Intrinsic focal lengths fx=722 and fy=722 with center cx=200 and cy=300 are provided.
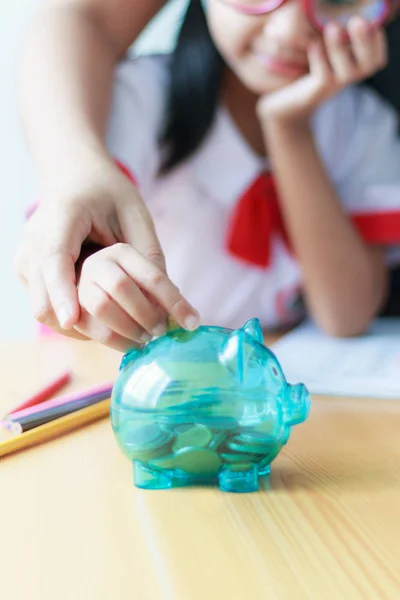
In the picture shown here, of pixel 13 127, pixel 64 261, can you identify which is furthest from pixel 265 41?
pixel 13 127

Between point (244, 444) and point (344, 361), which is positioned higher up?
point (244, 444)

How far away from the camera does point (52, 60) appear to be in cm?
66

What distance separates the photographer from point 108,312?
1.22 feet

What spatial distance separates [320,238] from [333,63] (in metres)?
0.19

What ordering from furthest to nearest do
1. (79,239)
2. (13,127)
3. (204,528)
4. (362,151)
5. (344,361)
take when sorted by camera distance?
(13,127), (362,151), (344,361), (79,239), (204,528)

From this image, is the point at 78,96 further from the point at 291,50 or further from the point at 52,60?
the point at 291,50

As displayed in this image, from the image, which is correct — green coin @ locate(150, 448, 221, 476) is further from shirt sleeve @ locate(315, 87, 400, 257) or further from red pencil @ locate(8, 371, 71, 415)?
shirt sleeve @ locate(315, 87, 400, 257)

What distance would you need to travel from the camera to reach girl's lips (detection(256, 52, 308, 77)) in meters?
0.70

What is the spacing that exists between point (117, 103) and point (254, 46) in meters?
0.16

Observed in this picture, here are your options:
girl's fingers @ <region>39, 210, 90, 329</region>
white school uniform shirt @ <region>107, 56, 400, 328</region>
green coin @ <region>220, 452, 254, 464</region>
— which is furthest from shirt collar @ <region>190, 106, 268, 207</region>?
green coin @ <region>220, 452, 254, 464</region>

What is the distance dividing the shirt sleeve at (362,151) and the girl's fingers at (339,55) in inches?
7.2

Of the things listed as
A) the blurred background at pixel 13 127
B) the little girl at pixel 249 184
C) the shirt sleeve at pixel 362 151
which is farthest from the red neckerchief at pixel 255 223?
the blurred background at pixel 13 127

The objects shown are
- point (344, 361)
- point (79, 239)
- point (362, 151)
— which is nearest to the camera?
point (79, 239)

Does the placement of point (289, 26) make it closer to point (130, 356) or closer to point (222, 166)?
point (222, 166)
